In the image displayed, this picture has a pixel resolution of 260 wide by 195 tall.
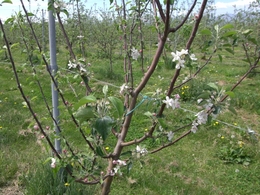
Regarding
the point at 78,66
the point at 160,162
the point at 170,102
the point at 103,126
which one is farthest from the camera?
the point at 160,162

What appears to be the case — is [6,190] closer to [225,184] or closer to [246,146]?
[225,184]

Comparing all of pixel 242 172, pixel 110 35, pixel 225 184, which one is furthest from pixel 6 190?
pixel 110 35

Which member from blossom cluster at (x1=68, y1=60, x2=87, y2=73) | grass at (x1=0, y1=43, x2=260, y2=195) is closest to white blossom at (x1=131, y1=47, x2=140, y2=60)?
blossom cluster at (x1=68, y1=60, x2=87, y2=73)

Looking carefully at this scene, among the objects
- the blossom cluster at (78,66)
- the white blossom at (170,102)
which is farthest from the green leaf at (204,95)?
the blossom cluster at (78,66)

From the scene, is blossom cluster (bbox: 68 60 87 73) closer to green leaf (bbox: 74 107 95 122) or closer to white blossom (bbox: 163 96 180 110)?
green leaf (bbox: 74 107 95 122)

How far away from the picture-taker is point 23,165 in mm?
2967

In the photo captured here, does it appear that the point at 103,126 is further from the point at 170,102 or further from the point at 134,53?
the point at 134,53

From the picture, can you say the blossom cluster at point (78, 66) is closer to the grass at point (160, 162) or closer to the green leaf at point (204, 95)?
the grass at point (160, 162)

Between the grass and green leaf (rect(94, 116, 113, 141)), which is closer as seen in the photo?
green leaf (rect(94, 116, 113, 141))

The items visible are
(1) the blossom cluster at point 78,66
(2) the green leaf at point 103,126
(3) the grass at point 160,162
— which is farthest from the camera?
(3) the grass at point 160,162

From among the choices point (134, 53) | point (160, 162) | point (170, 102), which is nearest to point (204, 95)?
point (170, 102)

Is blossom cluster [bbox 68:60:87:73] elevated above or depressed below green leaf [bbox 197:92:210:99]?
above

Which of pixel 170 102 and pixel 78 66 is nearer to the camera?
pixel 170 102

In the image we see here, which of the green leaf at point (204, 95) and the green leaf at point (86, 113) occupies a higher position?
the green leaf at point (204, 95)
